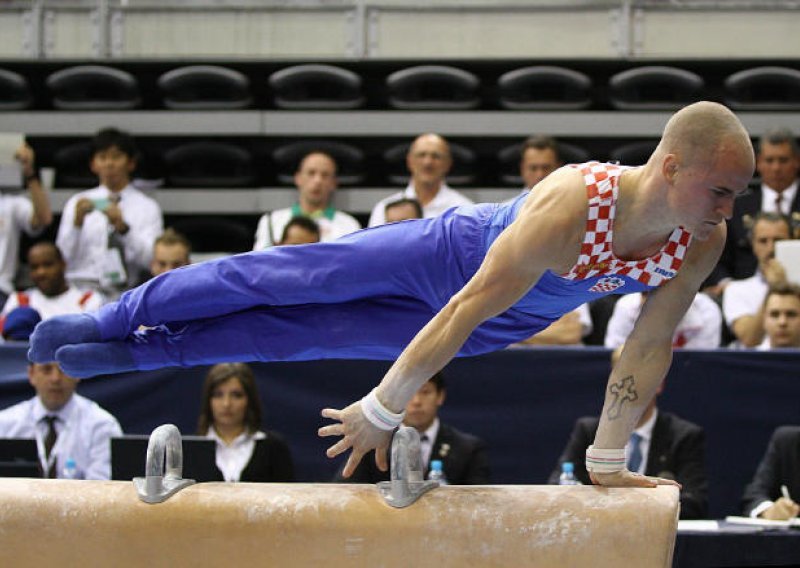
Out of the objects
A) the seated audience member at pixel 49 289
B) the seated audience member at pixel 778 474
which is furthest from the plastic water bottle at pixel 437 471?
the seated audience member at pixel 49 289

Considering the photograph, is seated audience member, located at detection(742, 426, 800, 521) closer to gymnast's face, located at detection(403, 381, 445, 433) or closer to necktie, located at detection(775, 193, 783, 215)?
gymnast's face, located at detection(403, 381, 445, 433)

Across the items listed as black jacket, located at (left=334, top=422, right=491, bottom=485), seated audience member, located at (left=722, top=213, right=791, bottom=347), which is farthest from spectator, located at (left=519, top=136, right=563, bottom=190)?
black jacket, located at (left=334, top=422, right=491, bottom=485)

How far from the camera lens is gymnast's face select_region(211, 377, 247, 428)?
6094 millimetres

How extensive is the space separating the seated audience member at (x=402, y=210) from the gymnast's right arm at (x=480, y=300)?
12.2 feet

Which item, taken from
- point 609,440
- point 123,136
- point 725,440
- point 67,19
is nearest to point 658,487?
point 609,440

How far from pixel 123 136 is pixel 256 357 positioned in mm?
4452

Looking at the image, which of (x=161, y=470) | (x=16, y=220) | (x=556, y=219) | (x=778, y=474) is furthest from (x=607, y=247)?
(x=16, y=220)

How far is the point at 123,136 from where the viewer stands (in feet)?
26.8

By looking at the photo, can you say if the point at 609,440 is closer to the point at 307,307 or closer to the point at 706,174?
the point at 706,174

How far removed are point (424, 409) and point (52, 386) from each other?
1.87 m

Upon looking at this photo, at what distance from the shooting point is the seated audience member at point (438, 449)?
19.8 ft

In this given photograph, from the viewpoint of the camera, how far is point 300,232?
6898 millimetres

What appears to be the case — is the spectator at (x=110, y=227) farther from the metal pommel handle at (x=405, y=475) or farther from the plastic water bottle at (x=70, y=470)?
the metal pommel handle at (x=405, y=475)

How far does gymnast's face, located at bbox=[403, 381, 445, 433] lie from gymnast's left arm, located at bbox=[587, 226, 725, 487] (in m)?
2.53
